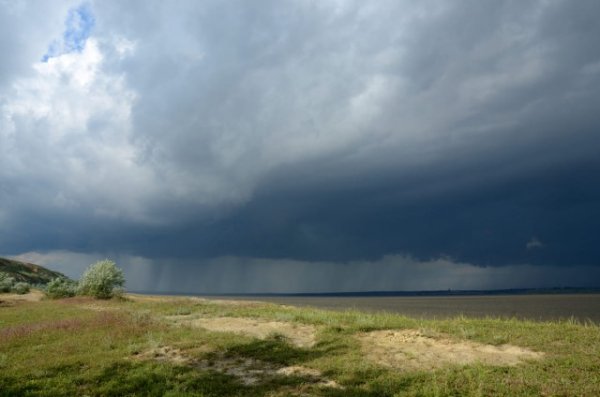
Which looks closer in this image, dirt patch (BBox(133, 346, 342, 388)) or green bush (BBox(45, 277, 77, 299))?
dirt patch (BBox(133, 346, 342, 388))

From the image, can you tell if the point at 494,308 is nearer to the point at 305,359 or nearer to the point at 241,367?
the point at 305,359

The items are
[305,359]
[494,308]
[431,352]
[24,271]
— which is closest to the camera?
[305,359]

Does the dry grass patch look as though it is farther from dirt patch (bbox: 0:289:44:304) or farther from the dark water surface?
the dark water surface

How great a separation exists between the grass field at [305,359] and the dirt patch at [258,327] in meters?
0.14

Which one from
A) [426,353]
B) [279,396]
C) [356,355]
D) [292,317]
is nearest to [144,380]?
[279,396]

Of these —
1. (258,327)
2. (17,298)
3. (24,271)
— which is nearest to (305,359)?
(258,327)

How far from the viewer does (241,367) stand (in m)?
16.2

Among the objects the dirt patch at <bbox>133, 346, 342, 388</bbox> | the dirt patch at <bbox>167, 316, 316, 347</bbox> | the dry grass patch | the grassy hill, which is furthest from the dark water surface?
the grassy hill

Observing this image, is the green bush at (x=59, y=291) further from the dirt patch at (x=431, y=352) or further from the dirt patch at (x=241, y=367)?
the dirt patch at (x=431, y=352)

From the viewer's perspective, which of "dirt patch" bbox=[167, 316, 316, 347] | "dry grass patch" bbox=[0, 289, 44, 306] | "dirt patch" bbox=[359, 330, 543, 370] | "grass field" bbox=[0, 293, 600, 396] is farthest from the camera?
"dry grass patch" bbox=[0, 289, 44, 306]

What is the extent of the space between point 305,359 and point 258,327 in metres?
9.54

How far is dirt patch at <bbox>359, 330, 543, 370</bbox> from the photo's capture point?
613 inches

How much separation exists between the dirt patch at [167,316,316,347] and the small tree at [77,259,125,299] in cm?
2843

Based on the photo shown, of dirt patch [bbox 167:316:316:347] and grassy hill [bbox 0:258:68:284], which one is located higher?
grassy hill [bbox 0:258:68:284]
